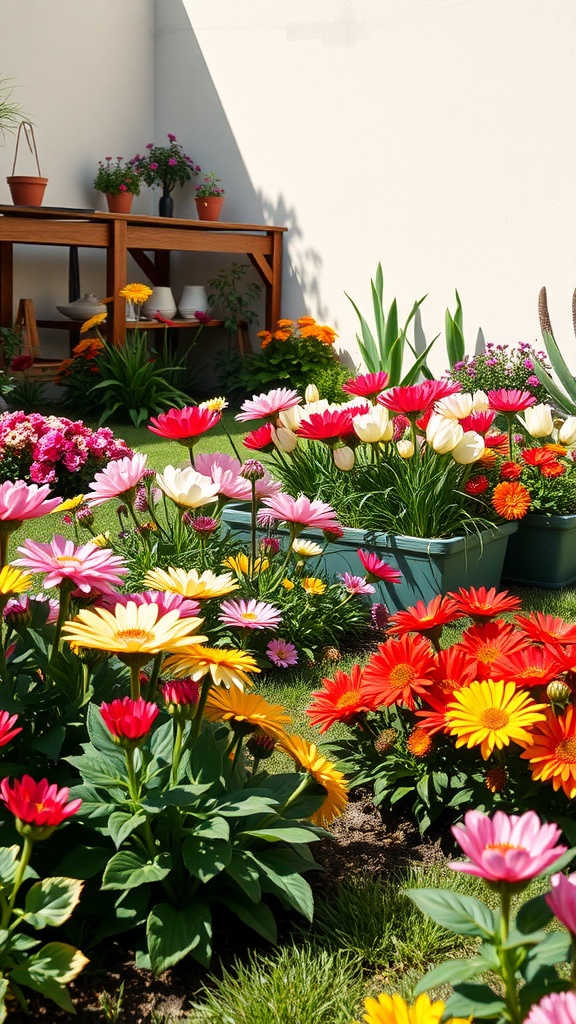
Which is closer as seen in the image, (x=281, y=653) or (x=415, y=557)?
(x=281, y=653)

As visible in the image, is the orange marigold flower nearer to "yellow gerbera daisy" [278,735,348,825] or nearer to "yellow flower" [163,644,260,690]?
"yellow gerbera daisy" [278,735,348,825]

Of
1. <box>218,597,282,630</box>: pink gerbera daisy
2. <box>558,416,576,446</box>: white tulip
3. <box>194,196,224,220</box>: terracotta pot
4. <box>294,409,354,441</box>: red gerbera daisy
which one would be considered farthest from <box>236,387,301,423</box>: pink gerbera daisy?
<box>194,196,224,220</box>: terracotta pot

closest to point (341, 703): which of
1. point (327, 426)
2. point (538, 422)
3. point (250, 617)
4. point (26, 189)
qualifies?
point (250, 617)

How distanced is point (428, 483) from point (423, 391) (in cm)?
37

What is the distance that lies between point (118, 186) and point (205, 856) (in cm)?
694

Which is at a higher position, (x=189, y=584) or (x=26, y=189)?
(x=26, y=189)

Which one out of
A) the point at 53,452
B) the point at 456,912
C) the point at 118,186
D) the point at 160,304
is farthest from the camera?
the point at 160,304

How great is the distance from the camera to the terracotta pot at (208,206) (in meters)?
7.80

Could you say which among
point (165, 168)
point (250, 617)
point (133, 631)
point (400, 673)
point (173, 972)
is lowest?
point (173, 972)

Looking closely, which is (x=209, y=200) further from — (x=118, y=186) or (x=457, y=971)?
(x=457, y=971)

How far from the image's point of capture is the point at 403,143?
23.7 feet

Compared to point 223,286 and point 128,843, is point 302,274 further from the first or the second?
point 128,843

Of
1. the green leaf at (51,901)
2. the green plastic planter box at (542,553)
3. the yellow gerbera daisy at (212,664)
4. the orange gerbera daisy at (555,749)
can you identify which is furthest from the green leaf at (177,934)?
the green plastic planter box at (542,553)

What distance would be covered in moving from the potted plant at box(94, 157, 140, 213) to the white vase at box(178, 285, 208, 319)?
75 cm
